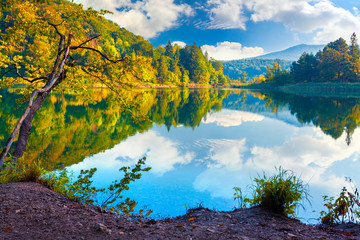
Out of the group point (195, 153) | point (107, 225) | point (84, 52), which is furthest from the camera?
point (84, 52)

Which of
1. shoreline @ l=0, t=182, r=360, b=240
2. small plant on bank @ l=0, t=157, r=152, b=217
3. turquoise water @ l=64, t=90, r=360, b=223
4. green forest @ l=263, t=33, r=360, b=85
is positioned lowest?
shoreline @ l=0, t=182, r=360, b=240

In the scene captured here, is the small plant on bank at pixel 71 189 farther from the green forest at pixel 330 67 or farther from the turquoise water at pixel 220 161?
the green forest at pixel 330 67

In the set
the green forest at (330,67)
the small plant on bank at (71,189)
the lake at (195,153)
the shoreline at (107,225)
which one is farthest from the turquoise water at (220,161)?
the green forest at (330,67)

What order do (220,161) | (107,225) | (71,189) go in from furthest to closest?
(220,161) → (71,189) → (107,225)

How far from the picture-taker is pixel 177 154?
970 centimetres

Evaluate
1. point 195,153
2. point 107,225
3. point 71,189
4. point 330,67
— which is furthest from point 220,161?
point 330,67

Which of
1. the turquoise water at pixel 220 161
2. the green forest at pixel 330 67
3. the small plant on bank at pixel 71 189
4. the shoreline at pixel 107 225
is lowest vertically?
the shoreline at pixel 107 225

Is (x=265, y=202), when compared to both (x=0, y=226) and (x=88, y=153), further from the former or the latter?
(x=88, y=153)

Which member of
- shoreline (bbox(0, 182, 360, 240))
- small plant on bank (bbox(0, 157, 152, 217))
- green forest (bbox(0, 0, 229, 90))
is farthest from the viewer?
green forest (bbox(0, 0, 229, 90))

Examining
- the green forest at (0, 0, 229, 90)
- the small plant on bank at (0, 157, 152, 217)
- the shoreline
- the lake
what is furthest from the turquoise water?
the green forest at (0, 0, 229, 90)

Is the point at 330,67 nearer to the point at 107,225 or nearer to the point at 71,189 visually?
the point at 71,189

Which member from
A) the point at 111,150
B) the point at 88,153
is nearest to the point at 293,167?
the point at 111,150

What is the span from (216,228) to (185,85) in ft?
342

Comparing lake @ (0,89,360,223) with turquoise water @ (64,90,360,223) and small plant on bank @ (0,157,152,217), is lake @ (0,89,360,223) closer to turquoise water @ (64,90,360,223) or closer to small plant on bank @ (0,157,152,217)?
turquoise water @ (64,90,360,223)
